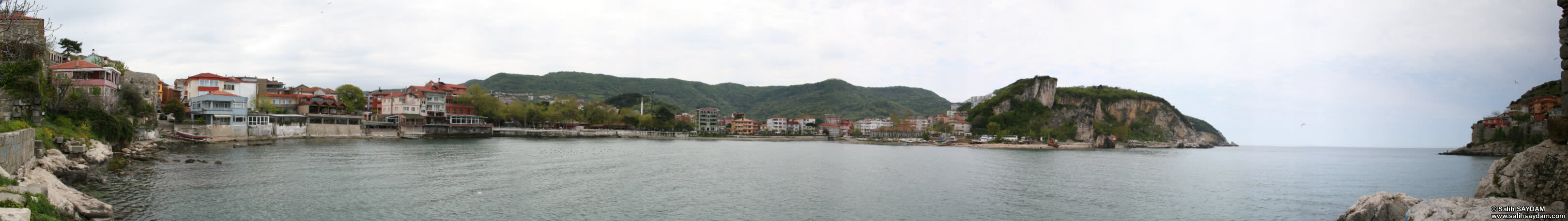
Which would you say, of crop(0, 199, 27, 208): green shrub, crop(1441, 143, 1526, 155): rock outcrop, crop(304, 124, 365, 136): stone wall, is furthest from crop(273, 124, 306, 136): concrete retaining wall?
crop(1441, 143, 1526, 155): rock outcrop

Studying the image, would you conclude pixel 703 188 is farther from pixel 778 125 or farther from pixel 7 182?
pixel 778 125

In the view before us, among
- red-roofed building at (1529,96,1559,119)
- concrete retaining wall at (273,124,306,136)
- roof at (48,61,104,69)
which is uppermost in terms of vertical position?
roof at (48,61,104,69)

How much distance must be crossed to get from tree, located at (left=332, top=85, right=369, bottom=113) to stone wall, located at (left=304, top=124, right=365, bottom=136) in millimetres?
7055

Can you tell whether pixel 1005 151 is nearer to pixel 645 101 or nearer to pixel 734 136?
pixel 734 136

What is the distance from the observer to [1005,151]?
58594 millimetres

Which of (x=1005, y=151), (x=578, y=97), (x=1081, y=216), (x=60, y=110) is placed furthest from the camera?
(x=578, y=97)

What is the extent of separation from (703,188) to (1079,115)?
93.9 metres

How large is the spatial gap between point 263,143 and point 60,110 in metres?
12.7

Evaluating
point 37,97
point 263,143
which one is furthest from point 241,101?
point 37,97

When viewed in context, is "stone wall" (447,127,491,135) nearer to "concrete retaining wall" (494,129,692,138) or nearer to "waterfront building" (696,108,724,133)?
"concrete retaining wall" (494,129,692,138)

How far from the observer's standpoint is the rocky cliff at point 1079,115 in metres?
96.7

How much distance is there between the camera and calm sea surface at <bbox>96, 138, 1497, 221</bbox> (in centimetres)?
1499

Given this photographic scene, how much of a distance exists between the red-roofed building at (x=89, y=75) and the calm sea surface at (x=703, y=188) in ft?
14.5

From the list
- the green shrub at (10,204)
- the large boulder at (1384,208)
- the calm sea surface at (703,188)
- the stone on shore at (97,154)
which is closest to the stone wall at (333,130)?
the calm sea surface at (703,188)
